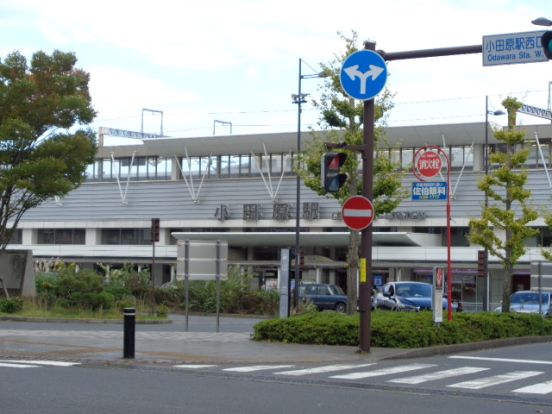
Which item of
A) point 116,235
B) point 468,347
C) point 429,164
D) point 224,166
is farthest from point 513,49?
point 116,235

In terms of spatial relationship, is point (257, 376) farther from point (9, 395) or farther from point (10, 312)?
point (10, 312)

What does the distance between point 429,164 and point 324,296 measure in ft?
71.3

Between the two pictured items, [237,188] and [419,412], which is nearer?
[419,412]

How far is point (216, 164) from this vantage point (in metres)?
68.9

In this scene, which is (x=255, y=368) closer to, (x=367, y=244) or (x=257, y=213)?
(x=367, y=244)

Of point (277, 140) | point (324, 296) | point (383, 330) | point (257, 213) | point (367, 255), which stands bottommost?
point (324, 296)

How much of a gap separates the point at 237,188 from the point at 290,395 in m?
55.0

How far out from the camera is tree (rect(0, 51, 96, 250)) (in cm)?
3106

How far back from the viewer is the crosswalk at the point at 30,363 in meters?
15.3

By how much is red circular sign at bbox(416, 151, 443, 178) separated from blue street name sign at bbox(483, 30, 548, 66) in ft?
28.0

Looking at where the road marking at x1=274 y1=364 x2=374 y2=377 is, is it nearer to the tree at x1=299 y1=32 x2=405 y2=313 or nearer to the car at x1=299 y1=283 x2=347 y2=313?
the tree at x1=299 y1=32 x2=405 y2=313

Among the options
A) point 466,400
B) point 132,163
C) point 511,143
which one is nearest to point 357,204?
point 466,400

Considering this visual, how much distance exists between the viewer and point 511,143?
30.3 metres

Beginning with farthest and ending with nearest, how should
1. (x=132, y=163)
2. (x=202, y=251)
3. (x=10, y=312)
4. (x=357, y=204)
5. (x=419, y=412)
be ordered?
(x=132, y=163) < (x=10, y=312) < (x=202, y=251) < (x=357, y=204) < (x=419, y=412)
